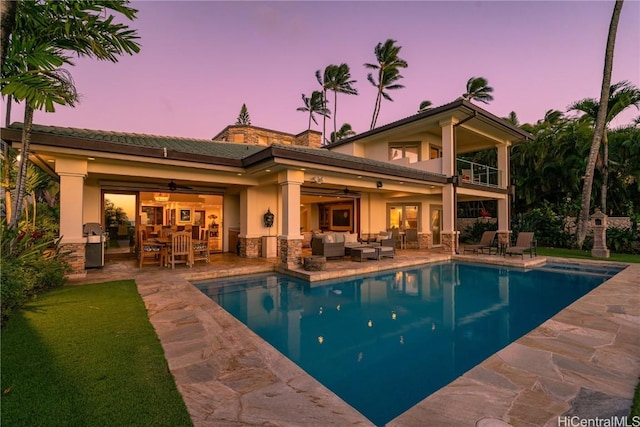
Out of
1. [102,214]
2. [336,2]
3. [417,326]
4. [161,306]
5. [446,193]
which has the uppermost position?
[336,2]

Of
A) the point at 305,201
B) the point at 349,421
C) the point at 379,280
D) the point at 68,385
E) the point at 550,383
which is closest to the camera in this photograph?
the point at 349,421

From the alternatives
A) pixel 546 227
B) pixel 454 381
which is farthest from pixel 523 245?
pixel 454 381

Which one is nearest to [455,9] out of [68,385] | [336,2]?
[336,2]

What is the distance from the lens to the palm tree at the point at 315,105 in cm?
3256

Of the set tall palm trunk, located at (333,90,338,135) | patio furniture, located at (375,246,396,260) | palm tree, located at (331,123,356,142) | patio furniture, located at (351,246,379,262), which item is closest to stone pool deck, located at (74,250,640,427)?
patio furniture, located at (351,246,379,262)

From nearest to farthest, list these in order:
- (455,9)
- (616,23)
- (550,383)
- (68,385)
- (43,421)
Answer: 1. (43,421)
2. (68,385)
3. (550,383)
4. (455,9)
5. (616,23)

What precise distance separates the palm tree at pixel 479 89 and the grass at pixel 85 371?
2907cm

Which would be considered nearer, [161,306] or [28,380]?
[28,380]

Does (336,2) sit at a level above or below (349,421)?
above

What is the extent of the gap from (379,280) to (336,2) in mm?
11250

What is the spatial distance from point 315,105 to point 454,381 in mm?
33057

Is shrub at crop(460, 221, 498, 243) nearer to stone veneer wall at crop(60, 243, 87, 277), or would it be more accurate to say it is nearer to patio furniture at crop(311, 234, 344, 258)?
patio furniture at crop(311, 234, 344, 258)

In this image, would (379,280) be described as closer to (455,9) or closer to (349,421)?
(349,421)

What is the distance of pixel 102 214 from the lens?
34.5 ft
